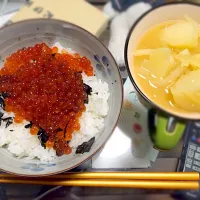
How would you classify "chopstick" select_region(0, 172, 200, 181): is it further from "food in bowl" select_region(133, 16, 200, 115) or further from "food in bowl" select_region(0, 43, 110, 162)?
"food in bowl" select_region(133, 16, 200, 115)

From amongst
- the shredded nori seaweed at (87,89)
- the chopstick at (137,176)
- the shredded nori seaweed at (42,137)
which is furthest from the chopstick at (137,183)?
the shredded nori seaweed at (87,89)

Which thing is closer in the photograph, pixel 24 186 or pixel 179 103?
pixel 179 103

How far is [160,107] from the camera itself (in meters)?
0.84

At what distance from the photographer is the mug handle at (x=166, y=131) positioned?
2.96 ft

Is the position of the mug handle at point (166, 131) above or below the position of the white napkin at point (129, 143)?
above

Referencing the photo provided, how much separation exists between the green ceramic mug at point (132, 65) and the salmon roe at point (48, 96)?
6.8 inches

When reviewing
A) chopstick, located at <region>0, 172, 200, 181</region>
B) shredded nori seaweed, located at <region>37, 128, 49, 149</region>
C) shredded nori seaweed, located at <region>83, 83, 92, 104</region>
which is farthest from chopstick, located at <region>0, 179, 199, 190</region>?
shredded nori seaweed, located at <region>83, 83, 92, 104</region>

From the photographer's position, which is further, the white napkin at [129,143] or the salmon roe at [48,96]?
the white napkin at [129,143]

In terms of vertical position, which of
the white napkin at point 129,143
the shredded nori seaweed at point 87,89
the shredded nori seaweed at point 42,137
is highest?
the shredded nori seaweed at point 87,89

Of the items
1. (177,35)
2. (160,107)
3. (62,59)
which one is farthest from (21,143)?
(177,35)

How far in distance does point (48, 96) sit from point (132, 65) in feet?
0.75

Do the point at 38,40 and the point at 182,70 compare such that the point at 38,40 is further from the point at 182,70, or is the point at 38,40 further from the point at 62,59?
the point at 182,70

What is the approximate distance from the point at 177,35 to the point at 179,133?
0.86 ft

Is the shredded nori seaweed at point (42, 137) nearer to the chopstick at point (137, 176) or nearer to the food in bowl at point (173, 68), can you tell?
the chopstick at point (137, 176)
